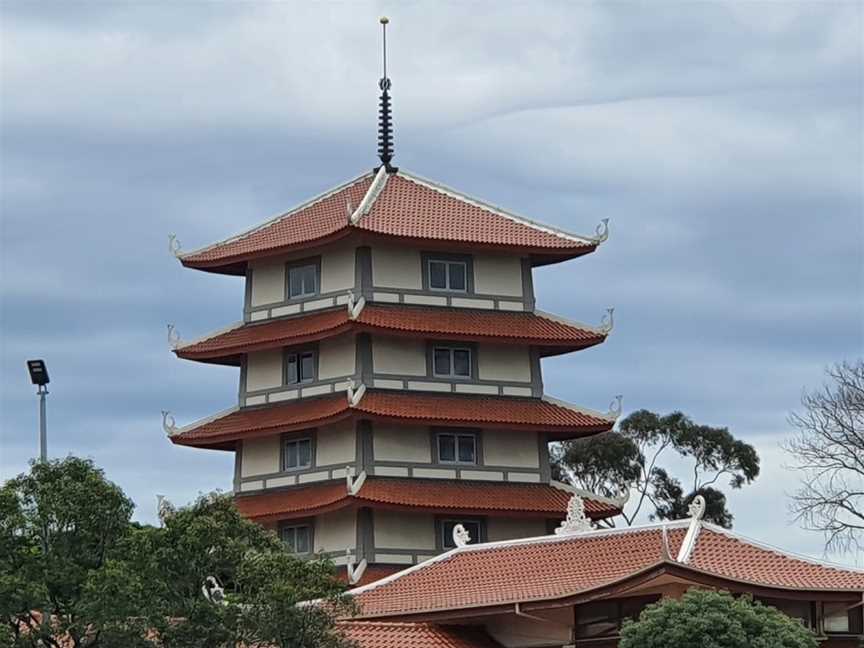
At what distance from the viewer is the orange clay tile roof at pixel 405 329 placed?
60.1 m

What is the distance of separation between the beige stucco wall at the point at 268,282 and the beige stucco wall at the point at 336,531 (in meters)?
6.77

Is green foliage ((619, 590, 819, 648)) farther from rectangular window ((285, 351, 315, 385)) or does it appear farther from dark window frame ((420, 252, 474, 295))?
rectangular window ((285, 351, 315, 385))

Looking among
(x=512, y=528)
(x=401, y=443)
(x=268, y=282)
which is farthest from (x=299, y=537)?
(x=268, y=282)

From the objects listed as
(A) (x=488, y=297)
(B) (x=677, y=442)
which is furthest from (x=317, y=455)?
(B) (x=677, y=442)

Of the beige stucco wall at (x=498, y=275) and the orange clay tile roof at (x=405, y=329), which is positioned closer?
the orange clay tile roof at (x=405, y=329)

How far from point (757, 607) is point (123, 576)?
12.2 metres

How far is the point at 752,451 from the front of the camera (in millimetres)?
88938

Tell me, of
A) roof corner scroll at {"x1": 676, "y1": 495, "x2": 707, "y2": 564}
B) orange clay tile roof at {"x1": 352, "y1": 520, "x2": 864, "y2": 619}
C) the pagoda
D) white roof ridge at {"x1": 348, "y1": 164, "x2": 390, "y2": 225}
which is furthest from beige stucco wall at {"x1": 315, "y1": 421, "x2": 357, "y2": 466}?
roof corner scroll at {"x1": 676, "y1": 495, "x2": 707, "y2": 564}

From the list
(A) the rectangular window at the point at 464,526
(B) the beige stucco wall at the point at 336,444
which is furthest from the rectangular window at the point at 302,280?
(A) the rectangular window at the point at 464,526

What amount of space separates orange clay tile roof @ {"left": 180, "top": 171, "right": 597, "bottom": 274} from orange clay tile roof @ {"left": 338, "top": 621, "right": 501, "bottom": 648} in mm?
15410

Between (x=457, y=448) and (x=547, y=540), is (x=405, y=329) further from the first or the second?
(x=547, y=540)

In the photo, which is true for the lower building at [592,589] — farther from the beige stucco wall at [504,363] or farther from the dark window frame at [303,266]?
the dark window frame at [303,266]

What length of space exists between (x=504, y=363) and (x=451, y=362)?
1.56 m

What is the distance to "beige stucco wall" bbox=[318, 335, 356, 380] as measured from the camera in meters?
60.6
